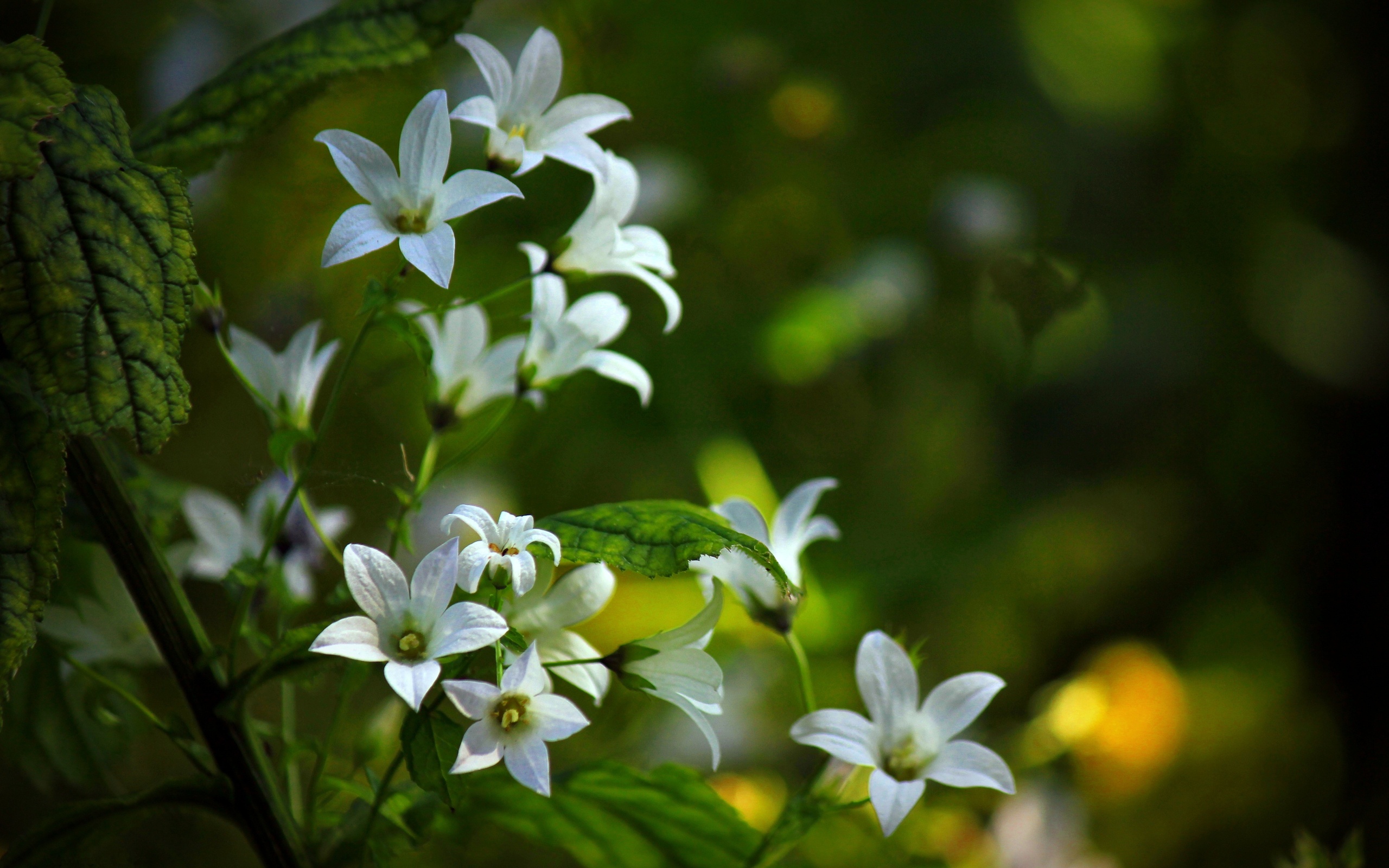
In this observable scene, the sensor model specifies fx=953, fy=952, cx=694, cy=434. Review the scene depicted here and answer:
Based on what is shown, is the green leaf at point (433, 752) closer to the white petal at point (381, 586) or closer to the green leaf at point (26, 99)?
the white petal at point (381, 586)

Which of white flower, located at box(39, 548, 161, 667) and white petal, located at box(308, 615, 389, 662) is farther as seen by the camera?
white flower, located at box(39, 548, 161, 667)

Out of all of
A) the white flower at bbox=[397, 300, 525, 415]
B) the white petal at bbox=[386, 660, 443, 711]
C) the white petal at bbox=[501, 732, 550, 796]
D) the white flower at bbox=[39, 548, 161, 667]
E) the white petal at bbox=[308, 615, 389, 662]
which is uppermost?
the white petal at bbox=[386, 660, 443, 711]

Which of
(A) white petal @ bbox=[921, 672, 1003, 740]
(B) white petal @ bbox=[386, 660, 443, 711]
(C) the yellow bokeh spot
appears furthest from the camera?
(C) the yellow bokeh spot

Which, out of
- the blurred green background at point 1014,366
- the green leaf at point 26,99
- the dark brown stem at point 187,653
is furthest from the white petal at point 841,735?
the blurred green background at point 1014,366

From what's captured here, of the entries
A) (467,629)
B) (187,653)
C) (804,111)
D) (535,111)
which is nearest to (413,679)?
(467,629)

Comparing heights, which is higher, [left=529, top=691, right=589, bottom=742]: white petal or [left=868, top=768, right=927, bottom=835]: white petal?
[left=529, top=691, right=589, bottom=742]: white petal

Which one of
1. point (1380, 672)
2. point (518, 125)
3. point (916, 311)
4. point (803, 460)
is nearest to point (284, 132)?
point (518, 125)

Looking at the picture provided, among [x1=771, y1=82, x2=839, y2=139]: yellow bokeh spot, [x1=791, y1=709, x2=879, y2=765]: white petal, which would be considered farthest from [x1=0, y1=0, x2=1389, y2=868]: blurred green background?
[x1=791, y1=709, x2=879, y2=765]: white petal

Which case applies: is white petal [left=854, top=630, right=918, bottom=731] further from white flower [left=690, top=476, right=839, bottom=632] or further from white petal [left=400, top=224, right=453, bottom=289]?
white petal [left=400, top=224, right=453, bottom=289]

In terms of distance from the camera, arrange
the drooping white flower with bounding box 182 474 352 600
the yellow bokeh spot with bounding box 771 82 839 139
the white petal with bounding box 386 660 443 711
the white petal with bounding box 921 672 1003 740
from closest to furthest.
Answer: the white petal with bounding box 386 660 443 711
the white petal with bounding box 921 672 1003 740
the drooping white flower with bounding box 182 474 352 600
the yellow bokeh spot with bounding box 771 82 839 139

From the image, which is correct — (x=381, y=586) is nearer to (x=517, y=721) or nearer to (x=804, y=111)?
(x=517, y=721)
